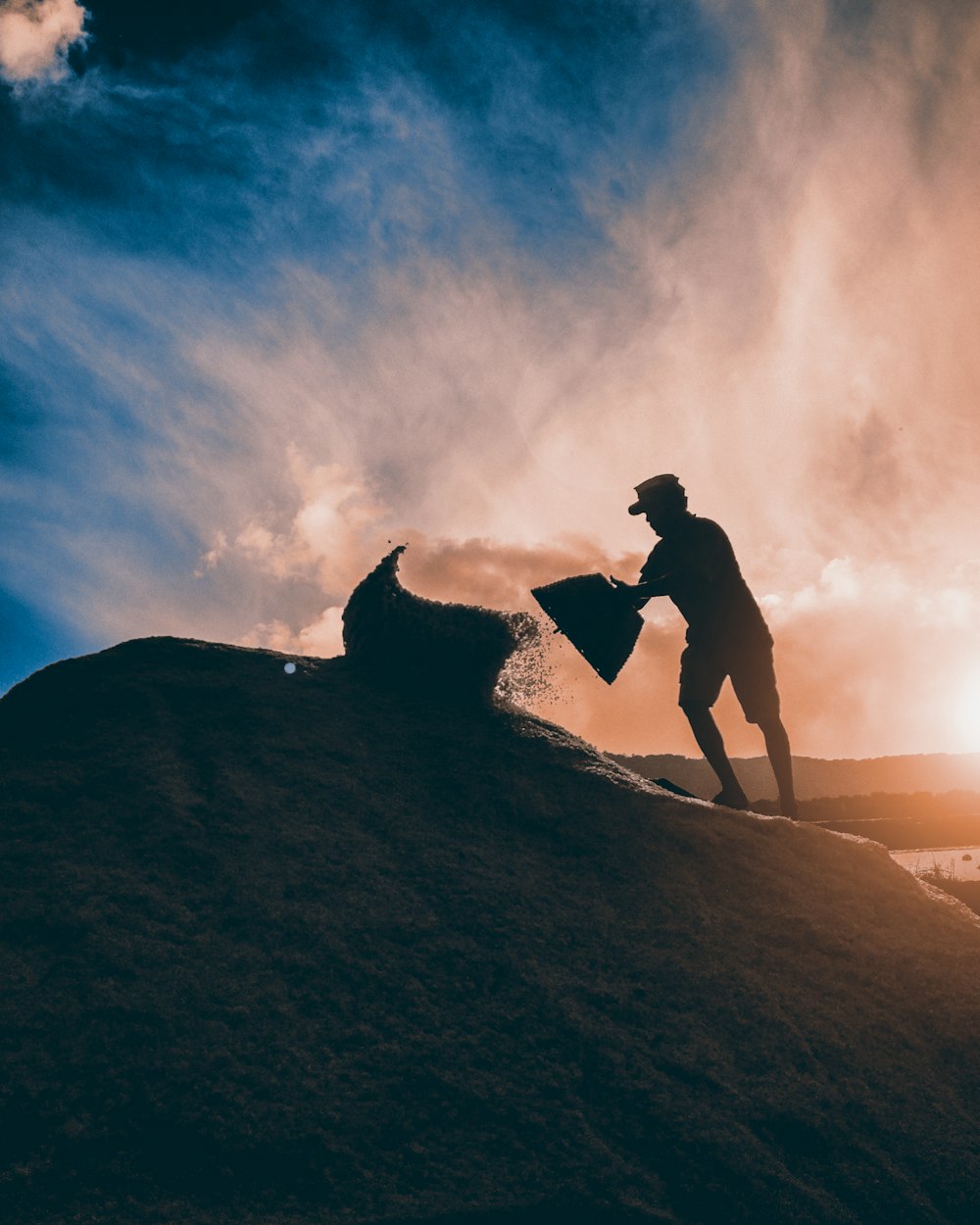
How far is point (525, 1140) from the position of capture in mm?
2502

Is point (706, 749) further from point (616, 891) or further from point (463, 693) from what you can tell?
point (616, 891)

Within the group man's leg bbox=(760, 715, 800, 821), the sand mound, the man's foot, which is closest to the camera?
the sand mound

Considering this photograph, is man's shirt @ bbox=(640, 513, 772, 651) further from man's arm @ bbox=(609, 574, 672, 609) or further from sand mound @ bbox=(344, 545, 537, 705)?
sand mound @ bbox=(344, 545, 537, 705)

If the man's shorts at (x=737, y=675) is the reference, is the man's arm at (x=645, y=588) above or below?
above

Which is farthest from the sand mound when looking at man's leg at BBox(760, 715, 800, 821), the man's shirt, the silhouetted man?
man's leg at BBox(760, 715, 800, 821)

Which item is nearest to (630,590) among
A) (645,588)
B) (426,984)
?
(645,588)

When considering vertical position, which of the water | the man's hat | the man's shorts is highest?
the man's hat

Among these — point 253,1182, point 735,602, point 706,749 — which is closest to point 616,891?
point 253,1182

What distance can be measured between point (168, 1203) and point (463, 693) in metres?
2.51

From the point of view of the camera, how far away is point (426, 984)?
9.57 feet

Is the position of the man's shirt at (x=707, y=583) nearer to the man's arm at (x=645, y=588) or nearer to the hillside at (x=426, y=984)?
the man's arm at (x=645, y=588)

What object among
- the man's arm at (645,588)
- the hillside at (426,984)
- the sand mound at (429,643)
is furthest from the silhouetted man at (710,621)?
the hillside at (426,984)

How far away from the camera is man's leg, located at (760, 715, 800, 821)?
5473 millimetres

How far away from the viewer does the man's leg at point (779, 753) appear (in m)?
5.47
